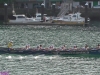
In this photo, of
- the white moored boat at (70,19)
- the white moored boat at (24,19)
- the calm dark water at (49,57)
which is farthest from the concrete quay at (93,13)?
the calm dark water at (49,57)

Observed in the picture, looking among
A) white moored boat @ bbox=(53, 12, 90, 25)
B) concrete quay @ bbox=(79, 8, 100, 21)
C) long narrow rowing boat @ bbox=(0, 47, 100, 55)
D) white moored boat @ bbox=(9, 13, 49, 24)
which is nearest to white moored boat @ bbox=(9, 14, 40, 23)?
white moored boat @ bbox=(9, 13, 49, 24)

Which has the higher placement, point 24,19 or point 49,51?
point 49,51

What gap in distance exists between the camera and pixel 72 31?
93875mm

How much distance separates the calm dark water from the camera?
2250 inches

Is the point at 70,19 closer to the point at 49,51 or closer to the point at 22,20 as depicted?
the point at 22,20

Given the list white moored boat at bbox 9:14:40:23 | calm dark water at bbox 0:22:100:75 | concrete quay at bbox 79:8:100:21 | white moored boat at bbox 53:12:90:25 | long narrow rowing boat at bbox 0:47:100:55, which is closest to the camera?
calm dark water at bbox 0:22:100:75

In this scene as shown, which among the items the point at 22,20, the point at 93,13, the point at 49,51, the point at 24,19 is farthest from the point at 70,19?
the point at 49,51

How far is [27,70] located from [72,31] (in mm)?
37693

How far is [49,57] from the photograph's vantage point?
214 feet

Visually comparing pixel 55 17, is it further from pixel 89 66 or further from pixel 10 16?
pixel 89 66

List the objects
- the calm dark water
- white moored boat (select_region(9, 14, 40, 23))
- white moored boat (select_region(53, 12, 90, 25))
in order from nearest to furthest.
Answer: the calm dark water
white moored boat (select_region(53, 12, 90, 25))
white moored boat (select_region(9, 14, 40, 23))

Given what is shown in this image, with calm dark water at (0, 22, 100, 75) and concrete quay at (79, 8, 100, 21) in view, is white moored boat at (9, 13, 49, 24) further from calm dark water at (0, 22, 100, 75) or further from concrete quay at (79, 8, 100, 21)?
concrete quay at (79, 8, 100, 21)

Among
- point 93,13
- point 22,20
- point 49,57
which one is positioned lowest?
point 93,13

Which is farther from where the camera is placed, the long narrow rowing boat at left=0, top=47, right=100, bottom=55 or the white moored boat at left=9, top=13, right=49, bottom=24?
the white moored boat at left=9, top=13, right=49, bottom=24
